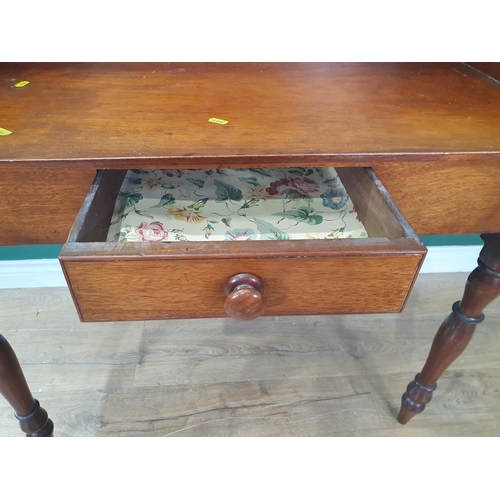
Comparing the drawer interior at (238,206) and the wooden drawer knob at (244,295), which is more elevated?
the wooden drawer knob at (244,295)

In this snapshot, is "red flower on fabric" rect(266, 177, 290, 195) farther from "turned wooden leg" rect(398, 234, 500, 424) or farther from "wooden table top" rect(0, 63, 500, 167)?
"turned wooden leg" rect(398, 234, 500, 424)

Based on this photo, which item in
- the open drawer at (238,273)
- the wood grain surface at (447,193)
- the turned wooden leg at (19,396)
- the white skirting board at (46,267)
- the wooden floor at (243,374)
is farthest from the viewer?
the white skirting board at (46,267)

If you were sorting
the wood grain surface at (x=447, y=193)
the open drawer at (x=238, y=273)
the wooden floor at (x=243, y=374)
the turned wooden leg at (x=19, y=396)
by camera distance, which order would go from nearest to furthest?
the open drawer at (x=238, y=273) < the wood grain surface at (x=447, y=193) < the turned wooden leg at (x=19, y=396) < the wooden floor at (x=243, y=374)

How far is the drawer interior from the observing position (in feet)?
1.90

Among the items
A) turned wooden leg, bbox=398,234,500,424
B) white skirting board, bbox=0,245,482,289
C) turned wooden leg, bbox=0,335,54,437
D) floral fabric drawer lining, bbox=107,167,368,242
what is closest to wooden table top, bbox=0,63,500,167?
floral fabric drawer lining, bbox=107,167,368,242

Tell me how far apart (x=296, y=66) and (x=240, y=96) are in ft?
0.55

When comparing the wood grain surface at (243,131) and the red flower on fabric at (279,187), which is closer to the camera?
the wood grain surface at (243,131)

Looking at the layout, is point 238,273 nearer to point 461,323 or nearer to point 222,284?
point 222,284

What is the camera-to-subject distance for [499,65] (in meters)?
0.74

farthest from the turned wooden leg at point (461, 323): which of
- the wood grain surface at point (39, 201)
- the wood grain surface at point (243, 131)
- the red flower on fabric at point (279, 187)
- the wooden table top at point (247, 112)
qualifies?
the wood grain surface at point (39, 201)

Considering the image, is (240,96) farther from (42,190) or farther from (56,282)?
(56,282)

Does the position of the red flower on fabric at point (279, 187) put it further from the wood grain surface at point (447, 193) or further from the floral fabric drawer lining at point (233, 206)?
the wood grain surface at point (447, 193)

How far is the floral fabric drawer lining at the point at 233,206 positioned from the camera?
2.00 ft

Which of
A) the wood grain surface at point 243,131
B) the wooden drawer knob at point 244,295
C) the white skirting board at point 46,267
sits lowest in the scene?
the white skirting board at point 46,267
